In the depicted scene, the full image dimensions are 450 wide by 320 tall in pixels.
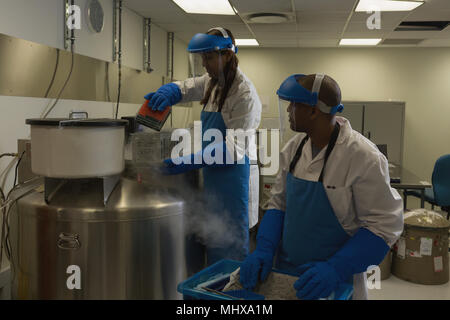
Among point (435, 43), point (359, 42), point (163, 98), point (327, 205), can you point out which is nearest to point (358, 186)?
point (327, 205)

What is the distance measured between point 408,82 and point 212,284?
615cm

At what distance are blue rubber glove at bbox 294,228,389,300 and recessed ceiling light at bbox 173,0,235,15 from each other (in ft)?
10.1

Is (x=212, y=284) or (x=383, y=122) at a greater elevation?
(x=383, y=122)

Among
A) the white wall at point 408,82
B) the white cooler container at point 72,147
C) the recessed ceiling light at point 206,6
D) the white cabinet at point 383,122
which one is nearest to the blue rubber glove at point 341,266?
the white cooler container at point 72,147

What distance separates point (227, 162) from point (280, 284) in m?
0.92

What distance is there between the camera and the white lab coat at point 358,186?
1.44 metres

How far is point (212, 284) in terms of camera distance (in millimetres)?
1452

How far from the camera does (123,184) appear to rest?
1.92 meters

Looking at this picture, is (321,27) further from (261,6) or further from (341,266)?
(341,266)

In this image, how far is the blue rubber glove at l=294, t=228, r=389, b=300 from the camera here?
1344 mm

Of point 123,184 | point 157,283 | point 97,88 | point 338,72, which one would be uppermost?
point 338,72
